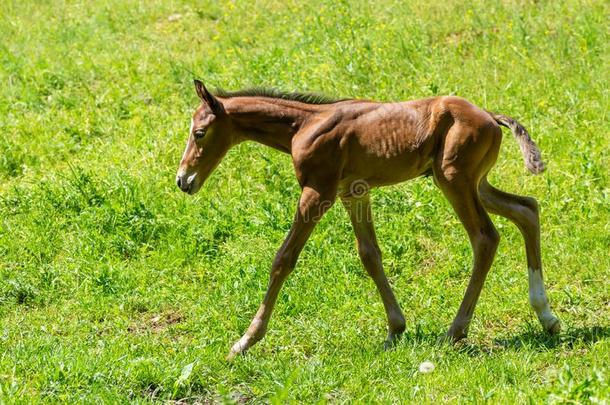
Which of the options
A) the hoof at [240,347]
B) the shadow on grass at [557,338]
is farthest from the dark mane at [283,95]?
the shadow on grass at [557,338]

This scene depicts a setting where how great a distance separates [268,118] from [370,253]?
51.5 inches

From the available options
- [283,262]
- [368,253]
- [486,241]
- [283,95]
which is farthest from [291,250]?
[486,241]

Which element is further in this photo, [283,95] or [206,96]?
[283,95]

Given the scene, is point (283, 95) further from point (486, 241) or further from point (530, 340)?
point (530, 340)

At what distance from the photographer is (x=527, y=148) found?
24.0 feet

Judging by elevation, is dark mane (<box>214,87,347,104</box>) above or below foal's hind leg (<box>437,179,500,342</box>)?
above

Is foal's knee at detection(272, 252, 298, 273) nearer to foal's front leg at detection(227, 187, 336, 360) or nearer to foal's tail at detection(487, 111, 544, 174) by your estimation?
foal's front leg at detection(227, 187, 336, 360)

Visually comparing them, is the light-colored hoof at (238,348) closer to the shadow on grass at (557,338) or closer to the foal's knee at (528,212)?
the shadow on grass at (557,338)

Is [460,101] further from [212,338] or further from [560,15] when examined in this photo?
[560,15]

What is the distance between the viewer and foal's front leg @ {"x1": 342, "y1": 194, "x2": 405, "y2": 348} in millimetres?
7598

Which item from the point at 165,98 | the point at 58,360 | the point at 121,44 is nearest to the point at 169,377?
the point at 58,360

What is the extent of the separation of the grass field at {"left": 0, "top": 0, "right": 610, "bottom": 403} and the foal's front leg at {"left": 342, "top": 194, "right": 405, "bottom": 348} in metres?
0.24

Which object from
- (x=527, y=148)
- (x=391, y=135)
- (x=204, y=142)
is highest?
(x=204, y=142)

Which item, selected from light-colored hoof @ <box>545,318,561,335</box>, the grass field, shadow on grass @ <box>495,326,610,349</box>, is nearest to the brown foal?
light-colored hoof @ <box>545,318,561,335</box>
